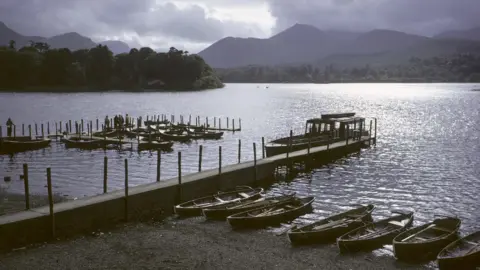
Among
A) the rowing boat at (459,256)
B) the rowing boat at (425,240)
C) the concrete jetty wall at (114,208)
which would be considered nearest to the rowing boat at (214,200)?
the concrete jetty wall at (114,208)

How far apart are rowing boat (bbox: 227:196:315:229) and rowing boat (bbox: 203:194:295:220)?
381 mm

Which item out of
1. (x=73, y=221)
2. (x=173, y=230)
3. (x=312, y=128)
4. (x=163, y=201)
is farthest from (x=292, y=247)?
(x=312, y=128)

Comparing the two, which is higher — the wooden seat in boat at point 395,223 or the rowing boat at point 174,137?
the rowing boat at point 174,137

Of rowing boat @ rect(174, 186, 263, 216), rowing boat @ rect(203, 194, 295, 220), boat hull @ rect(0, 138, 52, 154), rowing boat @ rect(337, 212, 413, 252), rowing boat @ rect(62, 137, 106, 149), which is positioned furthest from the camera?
rowing boat @ rect(62, 137, 106, 149)

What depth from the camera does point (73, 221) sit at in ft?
79.0

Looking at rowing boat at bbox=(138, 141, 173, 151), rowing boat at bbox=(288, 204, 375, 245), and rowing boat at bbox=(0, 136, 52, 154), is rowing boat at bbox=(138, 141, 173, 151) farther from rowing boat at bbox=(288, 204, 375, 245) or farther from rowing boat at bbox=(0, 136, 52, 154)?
rowing boat at bbox=(288, 204, 375, 245)

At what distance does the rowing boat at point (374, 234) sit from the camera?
22.8 meters

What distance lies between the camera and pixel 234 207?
92.2 feet

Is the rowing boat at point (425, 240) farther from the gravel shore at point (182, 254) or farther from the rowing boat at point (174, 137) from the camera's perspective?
the rowing boat at point (174, 137)

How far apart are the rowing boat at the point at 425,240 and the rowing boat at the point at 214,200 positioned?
10.8 m

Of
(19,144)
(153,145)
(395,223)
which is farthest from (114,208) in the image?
(19,144)

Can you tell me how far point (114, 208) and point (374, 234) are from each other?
14.0 m

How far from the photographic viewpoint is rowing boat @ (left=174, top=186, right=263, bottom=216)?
1109 inches

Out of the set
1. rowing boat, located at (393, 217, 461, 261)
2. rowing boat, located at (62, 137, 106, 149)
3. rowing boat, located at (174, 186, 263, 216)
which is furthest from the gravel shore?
rowing boat, located at (62, 137, 106, 149)
